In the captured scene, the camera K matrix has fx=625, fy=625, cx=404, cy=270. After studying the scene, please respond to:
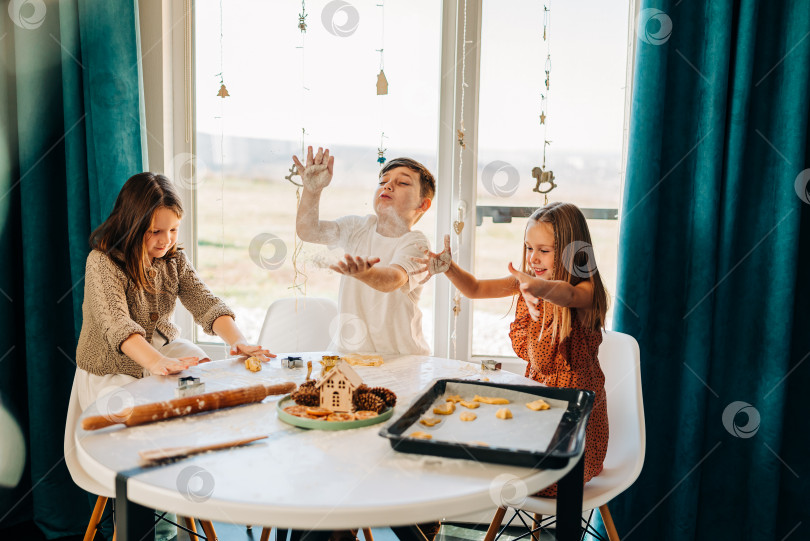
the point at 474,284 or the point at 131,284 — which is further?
the point at 474,284

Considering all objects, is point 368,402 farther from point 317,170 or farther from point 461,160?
point 461,160

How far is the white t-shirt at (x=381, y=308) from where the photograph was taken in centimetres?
189

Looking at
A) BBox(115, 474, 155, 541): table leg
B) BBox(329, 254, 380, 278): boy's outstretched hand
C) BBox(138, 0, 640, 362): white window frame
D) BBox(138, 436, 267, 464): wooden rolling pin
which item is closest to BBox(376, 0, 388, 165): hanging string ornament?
BBox(138, 0, 640, 362): white window frame

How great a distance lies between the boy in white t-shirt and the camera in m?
1.88

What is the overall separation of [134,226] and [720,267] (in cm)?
172

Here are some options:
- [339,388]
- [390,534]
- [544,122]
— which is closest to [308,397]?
[339,388]

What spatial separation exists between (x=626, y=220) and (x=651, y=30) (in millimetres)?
576

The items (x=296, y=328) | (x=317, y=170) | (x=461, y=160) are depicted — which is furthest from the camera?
(x=461, y=160)

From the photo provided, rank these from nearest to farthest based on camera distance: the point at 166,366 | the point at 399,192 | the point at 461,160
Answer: the point at 166,366 → the point at 399,192 → the point at 461,160

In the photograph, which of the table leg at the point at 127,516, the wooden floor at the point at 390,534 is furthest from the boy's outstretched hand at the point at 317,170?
the wooden floor at the point at 390,534

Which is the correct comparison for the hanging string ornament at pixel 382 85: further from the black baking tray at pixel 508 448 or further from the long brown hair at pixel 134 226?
the black baking tray at pixel 508 448

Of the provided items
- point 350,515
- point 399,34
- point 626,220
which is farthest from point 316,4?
point 350,515

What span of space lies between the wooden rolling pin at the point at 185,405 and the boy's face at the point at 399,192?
748mm

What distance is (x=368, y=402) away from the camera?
1.19 metres
